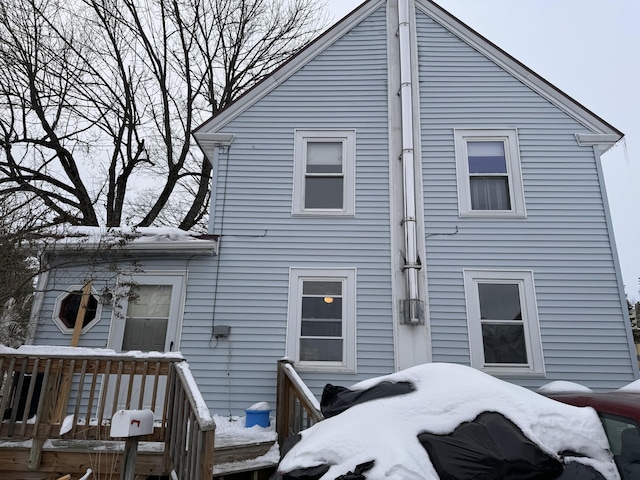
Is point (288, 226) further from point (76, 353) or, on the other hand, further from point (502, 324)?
point (502, 324)

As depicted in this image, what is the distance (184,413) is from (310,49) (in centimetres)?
678

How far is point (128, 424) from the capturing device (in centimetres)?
339

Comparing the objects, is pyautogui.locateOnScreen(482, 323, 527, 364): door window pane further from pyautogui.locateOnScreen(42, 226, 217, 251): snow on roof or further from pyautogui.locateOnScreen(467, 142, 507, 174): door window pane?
pyautogui.locateOnScreen(42, 226, 217, 251): snow on roof

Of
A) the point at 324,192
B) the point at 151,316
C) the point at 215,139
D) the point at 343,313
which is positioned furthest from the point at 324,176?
the point at 151,316

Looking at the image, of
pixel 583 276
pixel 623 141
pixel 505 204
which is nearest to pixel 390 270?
pixel 505 204

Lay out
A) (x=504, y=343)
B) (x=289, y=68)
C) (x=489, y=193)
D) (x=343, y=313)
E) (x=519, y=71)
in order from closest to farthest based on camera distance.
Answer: (x=504, y=343), (x=343, y=313), (x=489, y=193), (x=519, y=71), (x=289, y=68)

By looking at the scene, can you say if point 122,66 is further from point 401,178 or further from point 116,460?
point 116,460

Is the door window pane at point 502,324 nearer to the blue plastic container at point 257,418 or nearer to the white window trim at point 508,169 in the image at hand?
the white window trim at point 508,169

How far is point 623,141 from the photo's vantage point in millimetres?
7449

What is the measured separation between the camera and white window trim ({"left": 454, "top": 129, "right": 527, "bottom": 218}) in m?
6.99

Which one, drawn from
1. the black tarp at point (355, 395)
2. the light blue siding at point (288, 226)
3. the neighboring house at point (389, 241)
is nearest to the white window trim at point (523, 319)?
the neighboring house at point (389, 241)

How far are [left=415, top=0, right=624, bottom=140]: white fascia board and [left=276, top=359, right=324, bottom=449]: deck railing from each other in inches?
256

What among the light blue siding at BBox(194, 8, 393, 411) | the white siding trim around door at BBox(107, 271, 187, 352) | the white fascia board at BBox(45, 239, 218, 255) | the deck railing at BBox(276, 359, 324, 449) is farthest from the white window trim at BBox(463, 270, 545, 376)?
the white siding trim around door at BBox(107, 271, 187, 352)

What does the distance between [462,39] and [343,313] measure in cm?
569
